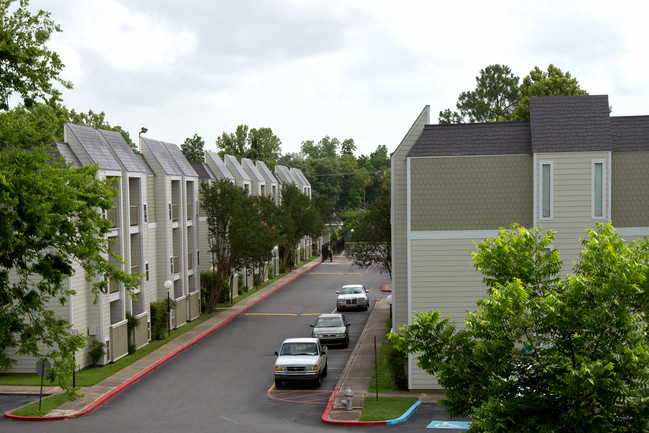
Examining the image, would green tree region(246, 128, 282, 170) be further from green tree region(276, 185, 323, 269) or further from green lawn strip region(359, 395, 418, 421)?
green lawn strip region(359, 395, 418, 421)

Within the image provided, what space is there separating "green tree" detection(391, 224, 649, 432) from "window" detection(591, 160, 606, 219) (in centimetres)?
1399

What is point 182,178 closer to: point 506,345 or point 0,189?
point 0,189

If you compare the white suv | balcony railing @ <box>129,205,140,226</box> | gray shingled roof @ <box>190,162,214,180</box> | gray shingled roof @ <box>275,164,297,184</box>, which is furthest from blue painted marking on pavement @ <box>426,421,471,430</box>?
gray shingled roof @ <box>275,164,297,184</box>

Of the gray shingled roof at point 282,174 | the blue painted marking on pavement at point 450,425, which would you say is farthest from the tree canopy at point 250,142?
the blue painted marking on pavement at point 450,425

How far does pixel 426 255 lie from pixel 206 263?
2532 centimetres

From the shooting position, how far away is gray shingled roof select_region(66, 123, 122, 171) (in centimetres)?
3209

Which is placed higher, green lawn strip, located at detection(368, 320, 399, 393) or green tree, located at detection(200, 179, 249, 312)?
green tree, located at detection(200, 179, 249, 312)

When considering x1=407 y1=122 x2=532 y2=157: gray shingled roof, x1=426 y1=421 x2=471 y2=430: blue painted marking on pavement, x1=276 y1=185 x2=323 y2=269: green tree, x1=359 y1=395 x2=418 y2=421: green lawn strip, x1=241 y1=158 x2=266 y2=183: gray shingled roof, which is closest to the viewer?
x1=426 y1=421 x2=471 y2=430: blue painted marking on pavement

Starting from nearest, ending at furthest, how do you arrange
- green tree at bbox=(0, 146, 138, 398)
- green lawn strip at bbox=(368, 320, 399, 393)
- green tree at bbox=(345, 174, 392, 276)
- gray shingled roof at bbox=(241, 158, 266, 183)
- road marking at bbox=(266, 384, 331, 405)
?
green tree at bbox=(0, 146, 138, 398) < road marking at bbox=(266, 384, 331, 405) < green lawn strip at bbox=(368, 320, 399, 393) < green tree at bbox=(345, 174, 392, 276) < gray shingled roof at bbox=(241, 158, 266, 183)

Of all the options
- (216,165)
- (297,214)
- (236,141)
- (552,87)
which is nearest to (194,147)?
(236,141)

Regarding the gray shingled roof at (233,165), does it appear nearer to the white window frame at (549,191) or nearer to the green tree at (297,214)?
the green tree at (297,214)

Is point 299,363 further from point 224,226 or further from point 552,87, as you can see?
point 552,87

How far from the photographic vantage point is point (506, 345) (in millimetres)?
11688

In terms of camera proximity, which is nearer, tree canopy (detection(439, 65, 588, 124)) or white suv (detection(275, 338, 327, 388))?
white suv (detection(275, 338, 327, 388))
